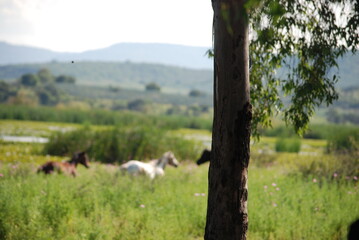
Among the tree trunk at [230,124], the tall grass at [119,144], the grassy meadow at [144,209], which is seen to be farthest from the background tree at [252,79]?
the tall grass at [119,144]

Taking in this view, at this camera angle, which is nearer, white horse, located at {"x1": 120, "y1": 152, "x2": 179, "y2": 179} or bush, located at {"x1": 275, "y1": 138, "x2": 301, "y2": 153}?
white horse, located at {"x1": 120, "y1": 152, "x2": 179, "y2": 179}

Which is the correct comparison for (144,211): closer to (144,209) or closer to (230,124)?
(144,209)

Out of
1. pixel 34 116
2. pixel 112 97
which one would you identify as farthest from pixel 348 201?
pixel 112 97

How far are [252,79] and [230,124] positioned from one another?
232cm

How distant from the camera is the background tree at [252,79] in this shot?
4512mm

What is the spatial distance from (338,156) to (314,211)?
4.61m

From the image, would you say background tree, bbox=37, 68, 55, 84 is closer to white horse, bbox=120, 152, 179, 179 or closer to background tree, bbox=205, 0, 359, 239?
white horse, bbox=120, 152, 179, 179

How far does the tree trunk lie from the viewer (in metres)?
4.50

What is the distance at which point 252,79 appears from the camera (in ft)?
21.9

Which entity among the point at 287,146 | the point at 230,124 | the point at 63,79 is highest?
the point at 63,79

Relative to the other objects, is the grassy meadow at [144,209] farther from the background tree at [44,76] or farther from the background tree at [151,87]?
the background tree at [151,87]

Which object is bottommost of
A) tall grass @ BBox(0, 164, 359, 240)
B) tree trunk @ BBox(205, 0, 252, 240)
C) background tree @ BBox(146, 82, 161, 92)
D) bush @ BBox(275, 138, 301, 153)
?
bush @ BBox(275, 138, 301, 153)

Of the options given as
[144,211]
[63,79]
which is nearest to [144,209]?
[144,211]

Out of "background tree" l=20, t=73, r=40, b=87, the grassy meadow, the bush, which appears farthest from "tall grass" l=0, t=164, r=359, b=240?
"background tree" l=20, t=73, r=40, b=87
